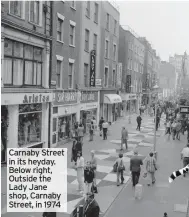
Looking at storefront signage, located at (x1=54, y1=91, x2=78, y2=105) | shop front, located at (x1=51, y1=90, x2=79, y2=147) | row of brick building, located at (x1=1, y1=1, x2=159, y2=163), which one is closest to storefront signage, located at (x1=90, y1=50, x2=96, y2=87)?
row of brick building, located at (x1=1, y1=1, x2=159, y2=163)

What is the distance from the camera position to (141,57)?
5966 cm

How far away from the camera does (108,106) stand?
1438 inches

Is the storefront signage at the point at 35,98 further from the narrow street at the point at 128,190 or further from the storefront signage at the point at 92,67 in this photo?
the storefront signage at the point at 92,67

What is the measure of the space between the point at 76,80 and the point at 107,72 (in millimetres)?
10355

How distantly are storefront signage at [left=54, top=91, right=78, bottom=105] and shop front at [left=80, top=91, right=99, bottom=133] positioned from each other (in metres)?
1.79

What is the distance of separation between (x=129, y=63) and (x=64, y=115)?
27.8 m

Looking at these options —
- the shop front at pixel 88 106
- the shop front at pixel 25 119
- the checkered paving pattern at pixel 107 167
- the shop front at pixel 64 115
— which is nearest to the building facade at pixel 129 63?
the shop front at pixel 88 106

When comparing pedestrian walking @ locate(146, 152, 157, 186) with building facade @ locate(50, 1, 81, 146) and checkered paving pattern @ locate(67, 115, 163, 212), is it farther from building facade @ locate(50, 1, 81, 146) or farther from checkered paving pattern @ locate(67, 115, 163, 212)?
building facade @ locate(50, 1, 81, 146)

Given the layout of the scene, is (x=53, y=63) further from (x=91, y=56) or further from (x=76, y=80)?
(x=91, y=56)

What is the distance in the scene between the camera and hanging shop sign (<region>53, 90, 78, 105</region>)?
21281 millimetres

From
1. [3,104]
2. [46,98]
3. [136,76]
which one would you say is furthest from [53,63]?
[136,76]

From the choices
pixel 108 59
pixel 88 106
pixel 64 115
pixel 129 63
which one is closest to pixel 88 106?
pixel 88 106

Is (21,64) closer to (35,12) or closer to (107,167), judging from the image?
(35,12)

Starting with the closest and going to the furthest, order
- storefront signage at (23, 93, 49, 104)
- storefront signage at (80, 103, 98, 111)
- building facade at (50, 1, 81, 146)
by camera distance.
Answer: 1. storefront signage at (23, 93, 49, 104)
2. building facade at (50, 1, 81, 146)
3. storefront signage at (80, 103, 98, 111)
